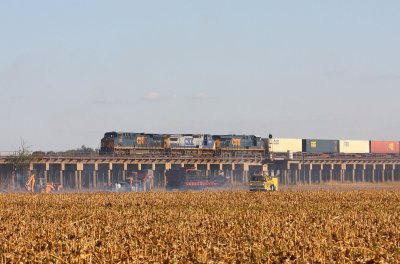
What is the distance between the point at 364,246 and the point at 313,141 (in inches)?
5040

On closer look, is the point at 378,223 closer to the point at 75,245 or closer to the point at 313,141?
the point at 75,245

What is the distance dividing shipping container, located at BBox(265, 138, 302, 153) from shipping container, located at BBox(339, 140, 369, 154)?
47.9ft

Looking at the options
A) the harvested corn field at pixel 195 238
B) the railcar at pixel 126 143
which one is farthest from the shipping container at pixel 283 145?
the harvested corn field at pixel 195 238

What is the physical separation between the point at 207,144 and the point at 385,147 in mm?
58906

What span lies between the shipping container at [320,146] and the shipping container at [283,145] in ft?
7.96

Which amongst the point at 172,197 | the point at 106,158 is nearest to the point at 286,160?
the point at 106,158

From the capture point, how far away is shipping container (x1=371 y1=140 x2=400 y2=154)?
16312 cm

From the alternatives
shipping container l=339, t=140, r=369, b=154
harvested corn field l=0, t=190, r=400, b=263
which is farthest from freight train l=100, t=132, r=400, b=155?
harvested corn field l=0, t=190, r=400, b=263

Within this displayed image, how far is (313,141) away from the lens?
149625mm

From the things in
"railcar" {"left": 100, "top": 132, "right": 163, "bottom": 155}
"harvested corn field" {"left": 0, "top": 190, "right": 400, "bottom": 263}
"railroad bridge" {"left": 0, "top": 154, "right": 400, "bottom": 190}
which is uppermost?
"railcar" {"left": 100, "top": 132, "right": 163, "bottom": 155}

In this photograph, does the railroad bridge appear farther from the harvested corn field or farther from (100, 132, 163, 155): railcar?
the harvested corn field

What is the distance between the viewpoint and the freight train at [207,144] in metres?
113

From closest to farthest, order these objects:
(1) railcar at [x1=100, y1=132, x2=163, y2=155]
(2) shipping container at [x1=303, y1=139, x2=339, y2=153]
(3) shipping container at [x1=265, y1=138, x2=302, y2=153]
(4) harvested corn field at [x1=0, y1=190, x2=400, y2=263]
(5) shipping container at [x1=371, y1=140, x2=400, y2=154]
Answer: (4) harvested corn field at [x1=0, y1=190, x2=400, y2=263] → (1) railcar at [x1=100, y1=132, x2=163, y2=155] → (3) shipping container at [x1=265, y1=138, x2=302, y2=153] → (2) shipping container at [x1=303, y1=139, x2=339, y2=153] → (5) shipping container at [x1=371, y1=140, x2=400, y2=154]

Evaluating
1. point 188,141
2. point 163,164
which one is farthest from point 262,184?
point 188,141
